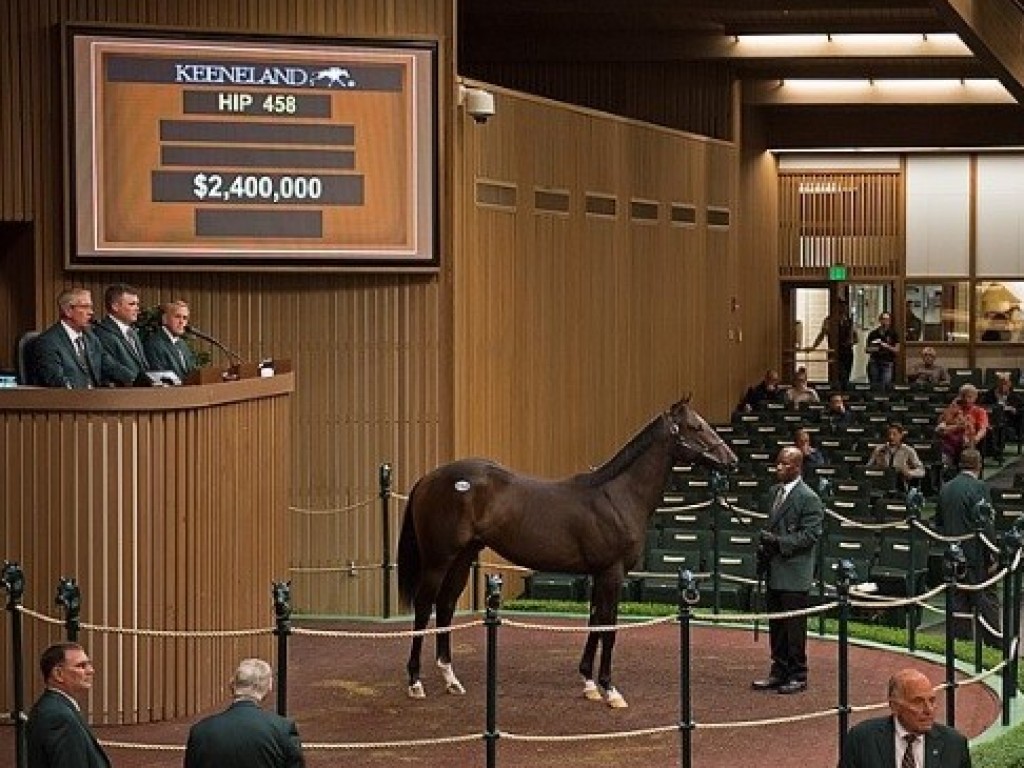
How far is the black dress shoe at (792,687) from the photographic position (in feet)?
50.8

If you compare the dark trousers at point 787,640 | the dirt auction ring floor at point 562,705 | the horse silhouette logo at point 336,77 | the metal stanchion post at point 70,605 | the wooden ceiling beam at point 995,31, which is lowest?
the dirt auction ring floor at point 562,705

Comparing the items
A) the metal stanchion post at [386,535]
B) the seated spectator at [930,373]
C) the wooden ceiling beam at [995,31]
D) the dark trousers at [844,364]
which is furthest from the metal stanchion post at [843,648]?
the dark trousers at [844,364]

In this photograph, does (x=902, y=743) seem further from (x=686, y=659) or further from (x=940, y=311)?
(x=940, y=311)

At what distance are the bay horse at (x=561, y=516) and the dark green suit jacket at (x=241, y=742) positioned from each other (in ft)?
19.3

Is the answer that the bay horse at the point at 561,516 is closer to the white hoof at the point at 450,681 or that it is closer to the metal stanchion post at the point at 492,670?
the white hoof at the point at 450,681

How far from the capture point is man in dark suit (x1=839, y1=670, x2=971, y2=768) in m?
9.08

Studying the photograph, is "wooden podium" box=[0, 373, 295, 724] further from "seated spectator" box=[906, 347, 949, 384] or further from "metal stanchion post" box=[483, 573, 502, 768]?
"seated spectator" box=[906, 347, 949, 384]

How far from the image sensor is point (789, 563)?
1537 centimetres

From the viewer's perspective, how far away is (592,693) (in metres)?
15.3

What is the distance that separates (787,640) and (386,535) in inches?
199

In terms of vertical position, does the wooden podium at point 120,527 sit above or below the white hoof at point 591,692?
above

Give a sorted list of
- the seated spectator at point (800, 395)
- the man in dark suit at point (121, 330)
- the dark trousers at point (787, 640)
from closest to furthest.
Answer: the man in dark suit at point (121, 330) → the dark trousers at point (787, 640) → the seated spectator at point (800, 395)

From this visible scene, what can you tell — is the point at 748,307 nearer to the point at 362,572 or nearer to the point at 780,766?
the point at 362,572

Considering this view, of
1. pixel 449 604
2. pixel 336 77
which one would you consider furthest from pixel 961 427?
pixel 449 604
